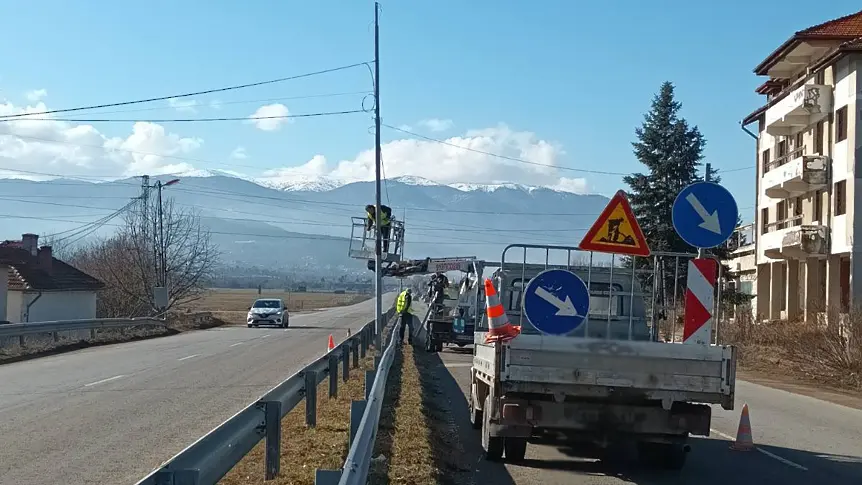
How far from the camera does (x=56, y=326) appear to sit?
2878 centimetres

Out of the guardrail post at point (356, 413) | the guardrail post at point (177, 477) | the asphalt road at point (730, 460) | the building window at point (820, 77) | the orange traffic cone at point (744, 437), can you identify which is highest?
the building window at point (820, 77)

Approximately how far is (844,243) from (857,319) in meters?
13.7

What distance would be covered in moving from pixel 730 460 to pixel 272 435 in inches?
224

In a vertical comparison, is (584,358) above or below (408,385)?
above

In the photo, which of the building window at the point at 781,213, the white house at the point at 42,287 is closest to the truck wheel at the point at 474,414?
the building window at the point at 781,213

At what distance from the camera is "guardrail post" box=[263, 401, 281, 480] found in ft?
26.9

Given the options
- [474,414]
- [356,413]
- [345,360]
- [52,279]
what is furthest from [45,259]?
[356,413]

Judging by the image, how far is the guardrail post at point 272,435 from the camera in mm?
8195

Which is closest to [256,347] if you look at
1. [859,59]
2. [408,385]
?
[408,385]

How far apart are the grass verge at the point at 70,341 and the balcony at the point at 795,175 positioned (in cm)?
2589

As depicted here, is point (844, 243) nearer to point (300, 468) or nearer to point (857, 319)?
point (857, 319)

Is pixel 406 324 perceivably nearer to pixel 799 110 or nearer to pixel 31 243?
pixel 799 110

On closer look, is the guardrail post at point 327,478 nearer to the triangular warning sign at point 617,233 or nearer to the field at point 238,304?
the triangular warning sign at point 617,233

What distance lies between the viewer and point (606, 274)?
41.3 ft
